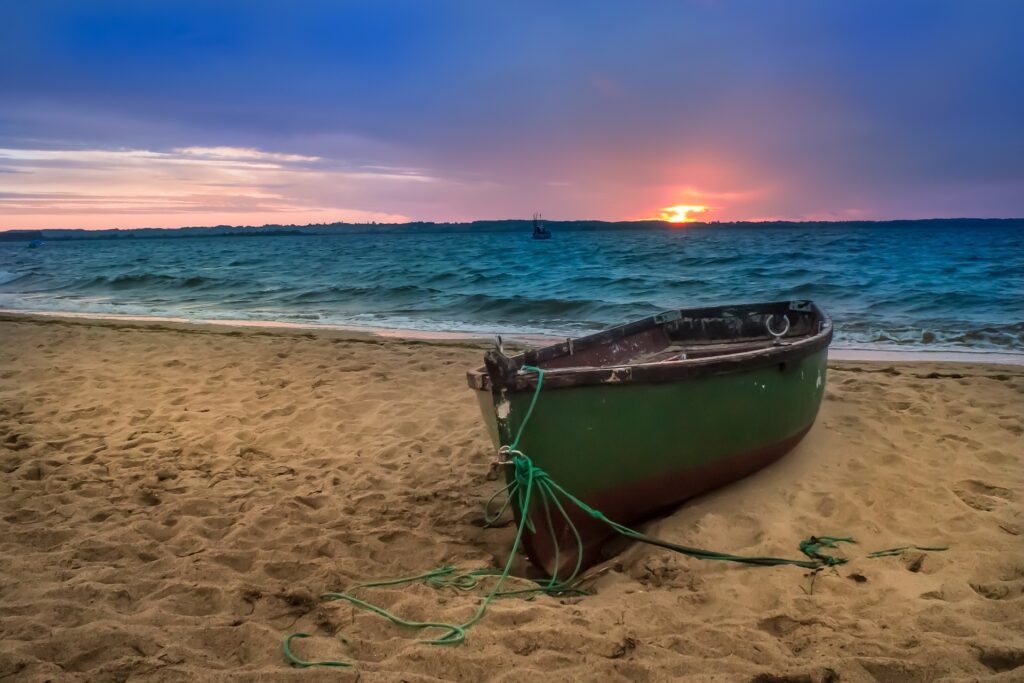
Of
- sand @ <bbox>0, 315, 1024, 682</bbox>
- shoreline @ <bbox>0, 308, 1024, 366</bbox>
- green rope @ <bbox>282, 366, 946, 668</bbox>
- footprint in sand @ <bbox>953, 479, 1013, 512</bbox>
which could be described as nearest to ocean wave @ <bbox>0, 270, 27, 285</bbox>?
shoreline @ <bbox>0, 308, 1024, 366</bbox>

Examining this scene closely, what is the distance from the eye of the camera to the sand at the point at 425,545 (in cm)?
264

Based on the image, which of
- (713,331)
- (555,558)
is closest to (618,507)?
(555,558)

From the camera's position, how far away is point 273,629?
9.62 feet

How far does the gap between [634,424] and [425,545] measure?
4.57 feet

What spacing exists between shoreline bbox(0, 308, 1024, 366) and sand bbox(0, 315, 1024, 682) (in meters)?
Answer: 1.79

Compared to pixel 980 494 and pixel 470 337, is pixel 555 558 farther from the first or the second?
pixel 470 337

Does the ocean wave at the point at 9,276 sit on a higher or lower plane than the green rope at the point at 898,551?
higher

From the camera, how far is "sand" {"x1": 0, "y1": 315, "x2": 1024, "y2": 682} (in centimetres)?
264

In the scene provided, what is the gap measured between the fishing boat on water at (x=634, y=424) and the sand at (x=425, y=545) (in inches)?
9.0

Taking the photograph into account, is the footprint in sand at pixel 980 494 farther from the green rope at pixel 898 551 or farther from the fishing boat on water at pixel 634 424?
the fishing boat on water at pixel 634 424

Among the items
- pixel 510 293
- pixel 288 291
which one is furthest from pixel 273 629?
pixel 288 291

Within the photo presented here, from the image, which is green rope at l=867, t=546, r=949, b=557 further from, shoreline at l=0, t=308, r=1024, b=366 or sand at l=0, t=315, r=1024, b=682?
shoreline at l=0, t=308, r=1024, b=366

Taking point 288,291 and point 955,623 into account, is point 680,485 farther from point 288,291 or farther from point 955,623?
point 288,291

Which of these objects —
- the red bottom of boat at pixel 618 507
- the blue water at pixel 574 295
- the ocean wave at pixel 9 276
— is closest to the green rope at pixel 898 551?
the red bottom of boat at pixel 618 507
